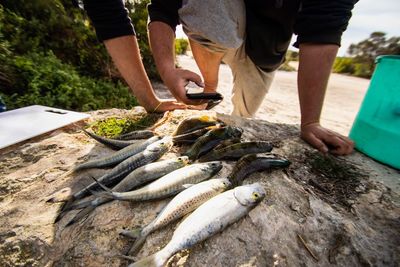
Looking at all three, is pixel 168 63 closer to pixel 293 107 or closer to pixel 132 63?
pixel 132 63

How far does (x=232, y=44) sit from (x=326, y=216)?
2307 mm

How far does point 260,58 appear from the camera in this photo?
3861 mm

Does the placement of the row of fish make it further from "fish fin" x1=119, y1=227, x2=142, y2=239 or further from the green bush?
the green bush

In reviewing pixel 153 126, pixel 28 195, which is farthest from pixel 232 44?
pixel 28 195

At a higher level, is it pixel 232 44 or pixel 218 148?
pixel 232 44

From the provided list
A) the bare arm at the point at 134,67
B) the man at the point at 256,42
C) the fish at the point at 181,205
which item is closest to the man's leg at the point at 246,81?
the man at the point at 256,42

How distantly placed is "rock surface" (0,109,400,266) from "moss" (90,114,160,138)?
567mm

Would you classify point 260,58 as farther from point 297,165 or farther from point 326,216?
point 326,216

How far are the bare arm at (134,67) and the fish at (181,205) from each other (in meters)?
1.71

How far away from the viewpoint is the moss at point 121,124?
3012mm

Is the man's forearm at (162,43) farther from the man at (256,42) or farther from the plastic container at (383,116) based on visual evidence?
the plastic container at (383,116)

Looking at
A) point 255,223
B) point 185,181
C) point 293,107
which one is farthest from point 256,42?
point 293,107

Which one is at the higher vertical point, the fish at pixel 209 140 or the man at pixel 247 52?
the man at pixel 247 52

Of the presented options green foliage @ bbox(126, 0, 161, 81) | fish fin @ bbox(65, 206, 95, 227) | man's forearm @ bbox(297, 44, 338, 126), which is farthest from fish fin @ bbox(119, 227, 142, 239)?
green foliage @ bbox(126, 0, 161, 81)
